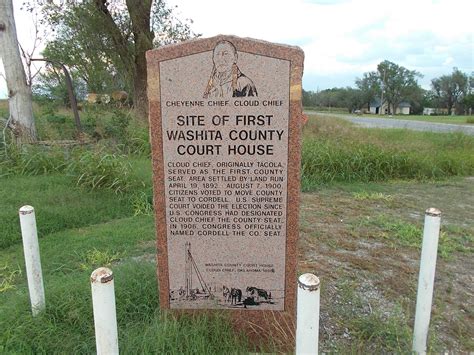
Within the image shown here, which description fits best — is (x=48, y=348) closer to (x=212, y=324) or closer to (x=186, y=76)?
(x=212, y=324)

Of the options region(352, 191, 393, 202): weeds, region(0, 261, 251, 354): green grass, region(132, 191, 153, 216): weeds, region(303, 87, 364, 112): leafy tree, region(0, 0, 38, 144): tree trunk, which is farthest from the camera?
region(303, 87, 364, 112): leafy tree

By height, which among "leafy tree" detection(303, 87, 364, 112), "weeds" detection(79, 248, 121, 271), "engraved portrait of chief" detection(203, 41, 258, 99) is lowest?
"weeds" detection(79, 248, 121, 271)

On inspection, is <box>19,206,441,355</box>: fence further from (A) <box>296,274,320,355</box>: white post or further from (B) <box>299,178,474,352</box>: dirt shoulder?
(B) <box>299,178,474,352</box>: dirt shoulder

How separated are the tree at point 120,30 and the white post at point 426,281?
1140 cm

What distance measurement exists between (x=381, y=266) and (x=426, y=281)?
143cm

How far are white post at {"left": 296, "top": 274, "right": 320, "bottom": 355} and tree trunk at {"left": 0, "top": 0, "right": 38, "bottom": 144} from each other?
24.9 ft

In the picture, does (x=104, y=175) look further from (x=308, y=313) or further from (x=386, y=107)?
(x=386, y=107)

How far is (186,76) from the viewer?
249 cm

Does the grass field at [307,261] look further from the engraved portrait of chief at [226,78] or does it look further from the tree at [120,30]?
the tree at [120,30]

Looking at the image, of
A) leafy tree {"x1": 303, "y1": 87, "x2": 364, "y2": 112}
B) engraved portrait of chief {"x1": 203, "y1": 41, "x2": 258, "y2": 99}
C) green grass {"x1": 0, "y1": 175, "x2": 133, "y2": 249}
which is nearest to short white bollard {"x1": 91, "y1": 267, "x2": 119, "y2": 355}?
engraved portrait of chief {"x1": 203, "y1": 41, "x2": 258, "y2": 99}

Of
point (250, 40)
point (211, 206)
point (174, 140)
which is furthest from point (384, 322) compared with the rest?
point (250, 40)

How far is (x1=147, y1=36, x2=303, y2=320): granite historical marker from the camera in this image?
2455 millimetres

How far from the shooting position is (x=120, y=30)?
13.4m

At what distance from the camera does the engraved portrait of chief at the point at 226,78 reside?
95.7 inches
